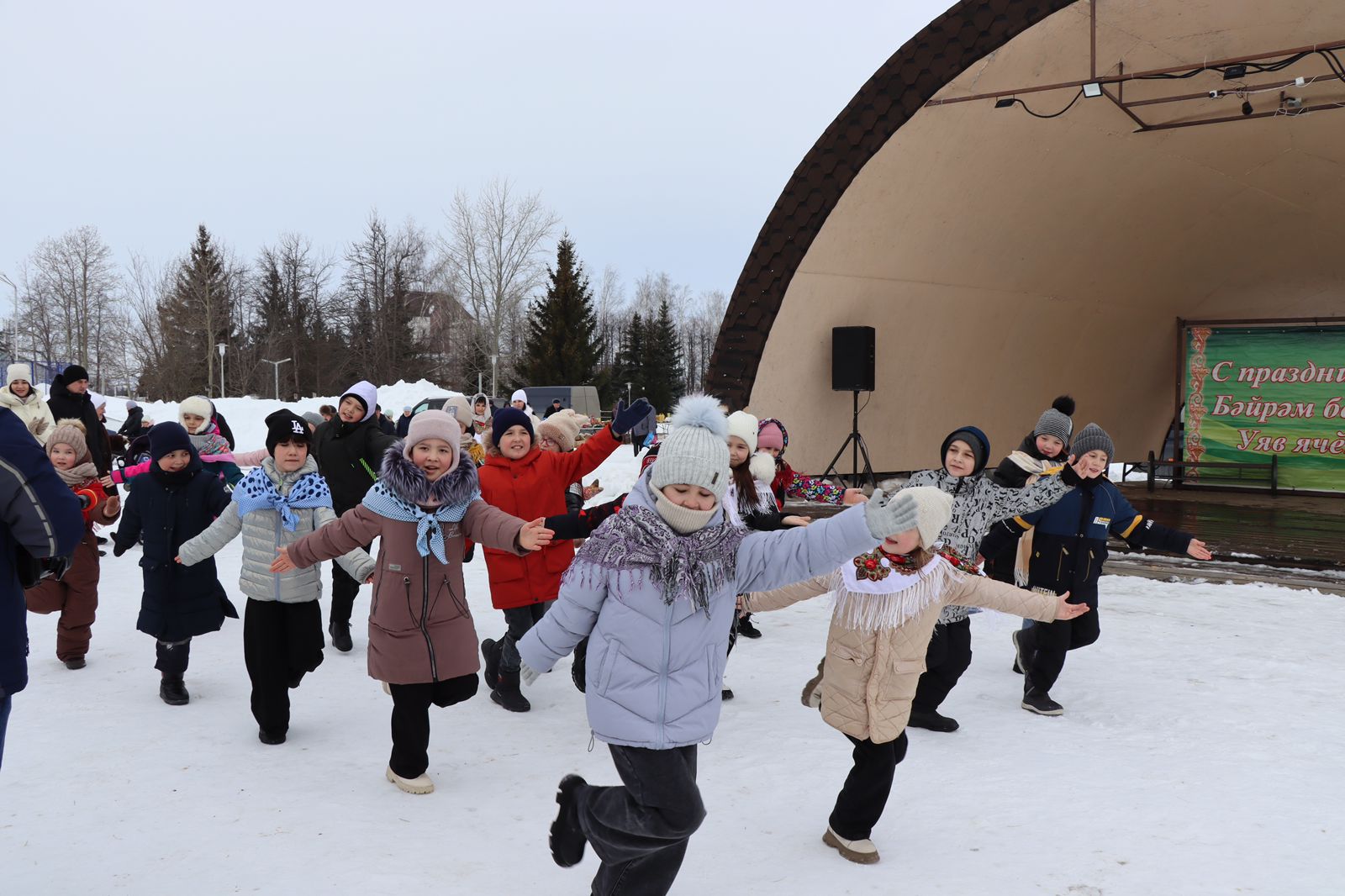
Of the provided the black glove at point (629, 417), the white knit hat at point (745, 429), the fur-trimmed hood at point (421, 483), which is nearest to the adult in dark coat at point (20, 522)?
the fur-trimmed hood at point (421, 483)

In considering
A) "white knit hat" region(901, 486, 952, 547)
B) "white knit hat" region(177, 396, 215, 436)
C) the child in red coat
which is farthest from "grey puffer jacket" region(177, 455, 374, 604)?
"white knit hat" region(901, 486, 952, 547)

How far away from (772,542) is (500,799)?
1899 millimetres

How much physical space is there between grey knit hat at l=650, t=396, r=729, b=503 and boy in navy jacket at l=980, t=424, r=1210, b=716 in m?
2.80

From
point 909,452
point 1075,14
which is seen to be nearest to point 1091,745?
point 1075,14

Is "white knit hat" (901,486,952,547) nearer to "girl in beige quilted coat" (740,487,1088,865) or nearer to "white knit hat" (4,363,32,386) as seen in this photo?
"girl in beige quilted coat" (740,487,1088,865)

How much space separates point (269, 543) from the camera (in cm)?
472

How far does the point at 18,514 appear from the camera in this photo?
8.75 ft

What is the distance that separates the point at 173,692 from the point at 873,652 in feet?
12.6

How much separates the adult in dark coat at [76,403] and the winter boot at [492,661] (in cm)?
583

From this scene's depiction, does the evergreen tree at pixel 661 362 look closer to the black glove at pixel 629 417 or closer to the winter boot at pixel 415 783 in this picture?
the black glove at pixel 629 417

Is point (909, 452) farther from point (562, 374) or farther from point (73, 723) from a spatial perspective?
point (562, 374)

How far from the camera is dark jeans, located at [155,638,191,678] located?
519cm

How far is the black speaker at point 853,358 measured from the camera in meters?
12.4

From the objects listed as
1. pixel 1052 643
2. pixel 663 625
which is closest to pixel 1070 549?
pixel 1052 643
